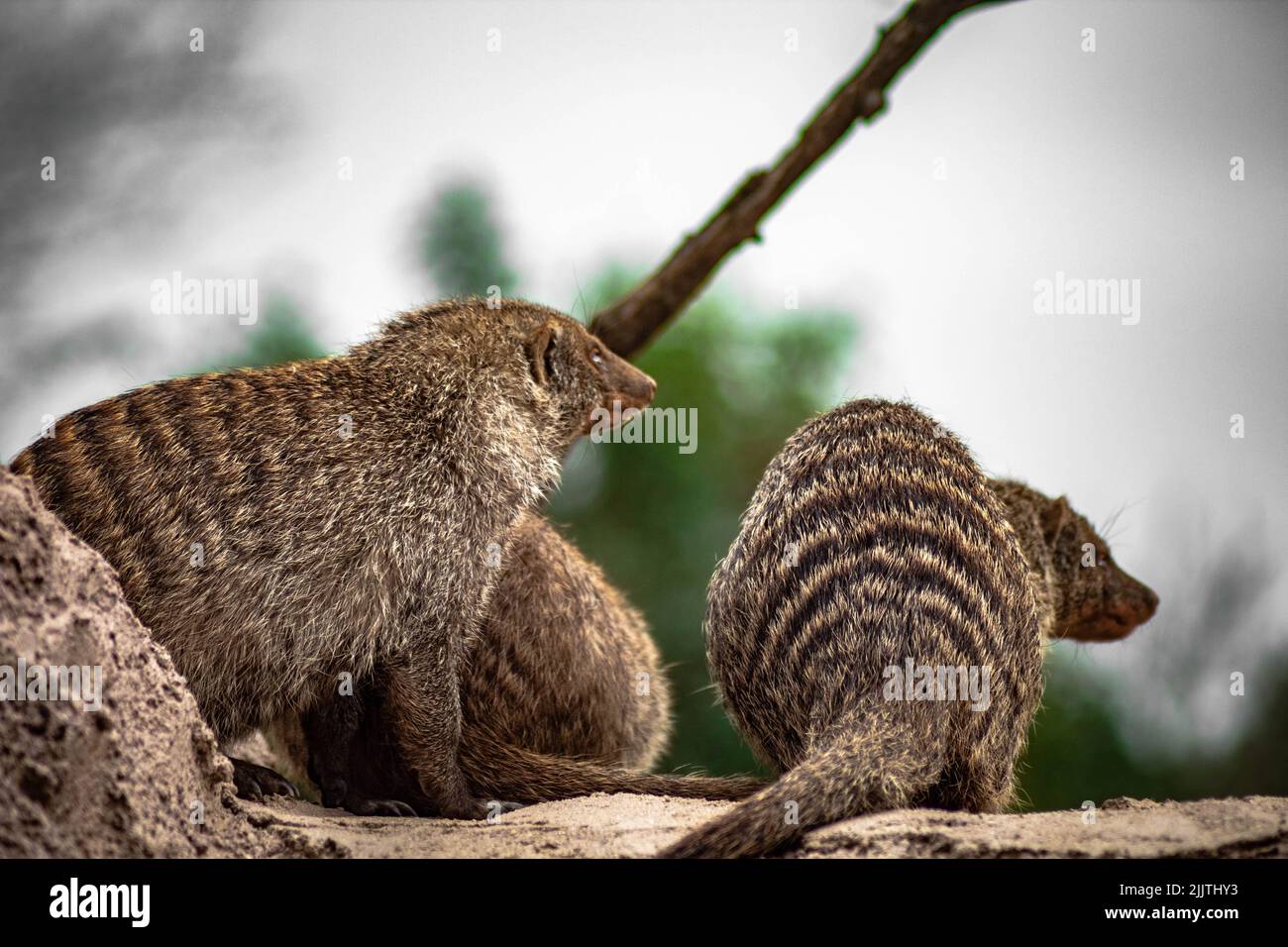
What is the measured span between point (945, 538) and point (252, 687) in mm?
1750

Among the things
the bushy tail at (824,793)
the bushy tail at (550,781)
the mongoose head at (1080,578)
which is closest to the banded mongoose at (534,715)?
the bushy tail at (550,781)

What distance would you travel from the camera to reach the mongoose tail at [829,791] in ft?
6.91

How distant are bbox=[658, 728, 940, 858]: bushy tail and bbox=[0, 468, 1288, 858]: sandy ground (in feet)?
0.17

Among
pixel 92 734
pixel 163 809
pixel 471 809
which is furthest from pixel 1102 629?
pixel 92 734

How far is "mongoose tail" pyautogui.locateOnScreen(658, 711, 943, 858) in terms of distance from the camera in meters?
2.11

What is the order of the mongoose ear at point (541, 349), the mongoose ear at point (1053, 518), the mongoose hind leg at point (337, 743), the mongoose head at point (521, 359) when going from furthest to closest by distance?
the mongoose ear at point (1053, 518)
the mongoose ear at point (541, 349)
the mongoose head at point (521, 359)
the mongoose hind leg at point (337, 743)

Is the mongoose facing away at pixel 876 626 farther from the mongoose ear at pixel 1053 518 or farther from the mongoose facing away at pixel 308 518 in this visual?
the mongoose ear at pixel 1053 518

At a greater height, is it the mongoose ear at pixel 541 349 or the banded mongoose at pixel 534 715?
the mongoose ear at pixel 541 349

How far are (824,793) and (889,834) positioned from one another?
0.56 feet

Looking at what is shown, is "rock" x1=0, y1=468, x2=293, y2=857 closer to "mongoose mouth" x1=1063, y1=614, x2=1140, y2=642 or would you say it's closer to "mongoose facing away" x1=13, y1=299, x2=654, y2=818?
"mongoose facing away" x1=13, y1=299, x2=654, y2=818

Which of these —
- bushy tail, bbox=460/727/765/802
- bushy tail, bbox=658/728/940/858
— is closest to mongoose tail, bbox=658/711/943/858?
bushy tail, bbox=658/728/940/858

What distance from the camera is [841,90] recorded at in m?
4.52
